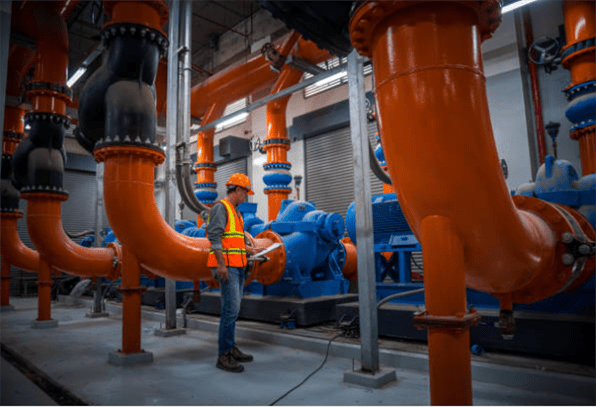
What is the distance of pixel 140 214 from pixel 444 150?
2693 millimetres

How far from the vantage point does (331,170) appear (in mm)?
9203

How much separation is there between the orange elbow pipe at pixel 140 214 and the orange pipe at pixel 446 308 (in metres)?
2.62

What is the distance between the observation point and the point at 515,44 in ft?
20.4

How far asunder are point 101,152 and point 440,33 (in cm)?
295

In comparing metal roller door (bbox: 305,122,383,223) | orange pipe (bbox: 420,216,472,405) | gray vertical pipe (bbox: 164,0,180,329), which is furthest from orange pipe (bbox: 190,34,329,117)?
orange pipe (bbox: 420,216,472,405)

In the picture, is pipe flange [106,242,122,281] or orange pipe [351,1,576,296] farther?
pipe flange [106,242,122,281]

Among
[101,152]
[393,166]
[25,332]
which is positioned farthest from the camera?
[25,332]

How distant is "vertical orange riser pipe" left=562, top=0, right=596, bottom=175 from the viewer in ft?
15.0

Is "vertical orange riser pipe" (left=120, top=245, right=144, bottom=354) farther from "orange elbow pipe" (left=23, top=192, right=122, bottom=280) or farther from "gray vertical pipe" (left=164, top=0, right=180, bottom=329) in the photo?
"orange elbow pipe" (left=23, top=192, right=122, bottom=280)

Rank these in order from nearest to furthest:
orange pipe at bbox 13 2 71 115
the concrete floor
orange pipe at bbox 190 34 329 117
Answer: the concrete floor < orange pipe at bbox 13 2 71 115 < orange pipe at bbox 190 34 329 117

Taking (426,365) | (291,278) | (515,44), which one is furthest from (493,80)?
(426,365)

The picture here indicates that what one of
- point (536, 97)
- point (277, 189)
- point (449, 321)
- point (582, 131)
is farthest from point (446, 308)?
point (277, 189)

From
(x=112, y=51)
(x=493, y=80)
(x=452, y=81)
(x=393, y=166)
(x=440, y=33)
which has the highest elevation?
(x=493, y=80)

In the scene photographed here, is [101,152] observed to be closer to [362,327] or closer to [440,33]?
[362,327]
